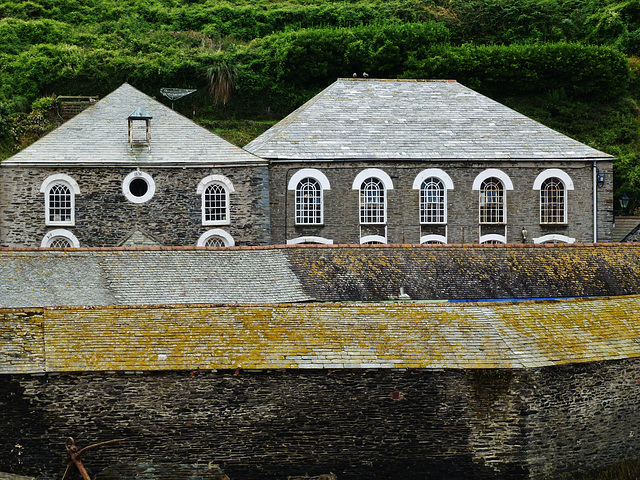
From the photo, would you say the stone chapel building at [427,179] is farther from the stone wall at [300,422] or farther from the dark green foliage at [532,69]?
the stone wall at [300,422]

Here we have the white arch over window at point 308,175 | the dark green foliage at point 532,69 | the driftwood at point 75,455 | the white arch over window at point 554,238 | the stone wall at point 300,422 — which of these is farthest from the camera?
the dark green foliage at point 532,69

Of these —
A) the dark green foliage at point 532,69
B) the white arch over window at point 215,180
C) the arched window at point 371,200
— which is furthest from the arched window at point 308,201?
the dark green foliage at point 532,69

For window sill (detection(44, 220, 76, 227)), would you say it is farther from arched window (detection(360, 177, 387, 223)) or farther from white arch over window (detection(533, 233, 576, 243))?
white arch over window (detection(533, 233, 576, 243))

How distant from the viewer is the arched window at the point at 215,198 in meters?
33.3

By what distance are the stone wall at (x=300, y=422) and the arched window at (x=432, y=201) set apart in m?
18.3

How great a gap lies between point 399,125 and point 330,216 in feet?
16.1

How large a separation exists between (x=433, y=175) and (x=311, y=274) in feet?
36.5

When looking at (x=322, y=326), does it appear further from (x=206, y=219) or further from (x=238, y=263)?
(x=206, y=219)

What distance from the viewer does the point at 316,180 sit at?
34281mm

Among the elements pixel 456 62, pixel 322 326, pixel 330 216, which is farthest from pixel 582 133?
pixel 322 326

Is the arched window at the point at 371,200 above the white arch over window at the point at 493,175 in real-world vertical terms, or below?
below

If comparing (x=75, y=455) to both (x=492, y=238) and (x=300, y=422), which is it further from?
(x=492, y=238)

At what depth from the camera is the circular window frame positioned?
3303cm

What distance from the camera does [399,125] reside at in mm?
36219
